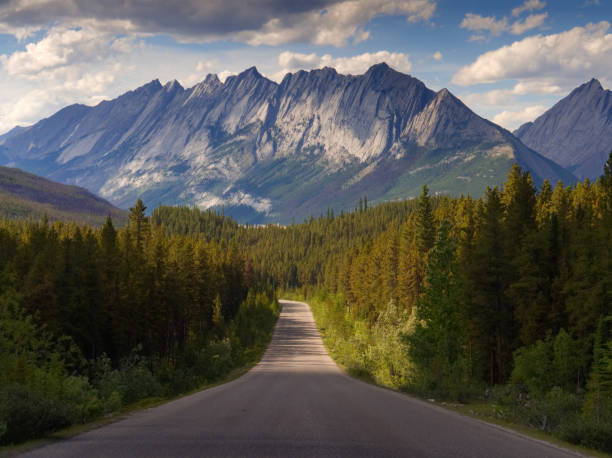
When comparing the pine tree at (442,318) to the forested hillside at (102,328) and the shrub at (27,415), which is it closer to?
the forested hillside at (102,328)

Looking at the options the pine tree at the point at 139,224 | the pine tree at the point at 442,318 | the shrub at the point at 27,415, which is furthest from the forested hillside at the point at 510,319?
the pine tree at the point at 139,224

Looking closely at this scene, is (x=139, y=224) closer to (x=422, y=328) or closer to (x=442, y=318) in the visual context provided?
(x=422, y=328)

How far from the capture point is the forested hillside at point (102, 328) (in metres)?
20.9

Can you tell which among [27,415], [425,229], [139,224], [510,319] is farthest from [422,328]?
[139,224]

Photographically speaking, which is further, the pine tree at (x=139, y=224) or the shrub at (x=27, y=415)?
the pine tree at (x=139, y=224)

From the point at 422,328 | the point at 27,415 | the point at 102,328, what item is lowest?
the point at 102,328

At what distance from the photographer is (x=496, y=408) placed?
23141 mm

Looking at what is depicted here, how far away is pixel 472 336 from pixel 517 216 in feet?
35.5

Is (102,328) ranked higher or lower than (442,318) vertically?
lower

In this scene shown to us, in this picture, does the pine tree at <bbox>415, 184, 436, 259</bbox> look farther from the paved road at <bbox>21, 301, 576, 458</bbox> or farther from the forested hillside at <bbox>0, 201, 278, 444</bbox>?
the paved road at <bbox>21, 301, 576, 458</bbox>

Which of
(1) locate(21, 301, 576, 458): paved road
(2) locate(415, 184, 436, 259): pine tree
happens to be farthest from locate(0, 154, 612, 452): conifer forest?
(1) locate(21, 301, 576, 458): paved road

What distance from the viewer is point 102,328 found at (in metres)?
55.4

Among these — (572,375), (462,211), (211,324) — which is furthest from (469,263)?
(211,324)

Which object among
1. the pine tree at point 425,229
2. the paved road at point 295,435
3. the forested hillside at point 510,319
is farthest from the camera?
the pine tree at point 425,229
